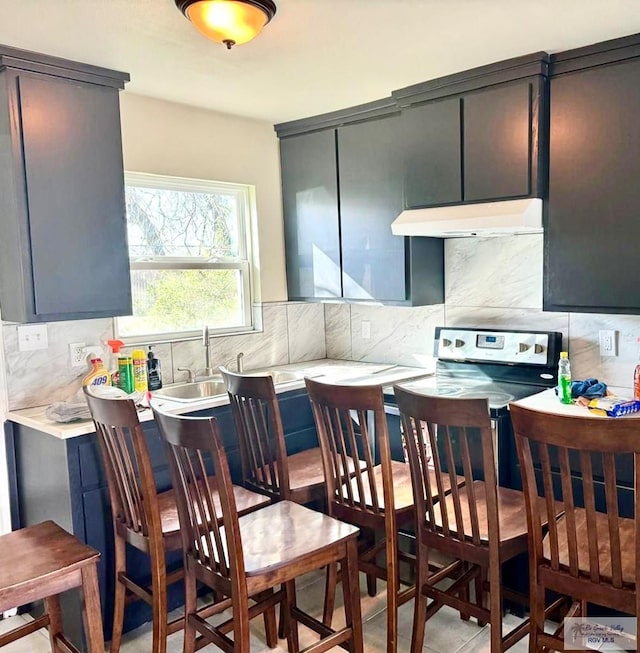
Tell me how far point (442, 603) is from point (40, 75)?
2467 millimetres

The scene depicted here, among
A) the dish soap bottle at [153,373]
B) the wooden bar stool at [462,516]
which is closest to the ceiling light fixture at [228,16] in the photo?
the wooden bar stool at [462,516]

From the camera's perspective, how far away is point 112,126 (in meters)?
2.56

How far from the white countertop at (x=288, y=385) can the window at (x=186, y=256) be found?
20.0 inches

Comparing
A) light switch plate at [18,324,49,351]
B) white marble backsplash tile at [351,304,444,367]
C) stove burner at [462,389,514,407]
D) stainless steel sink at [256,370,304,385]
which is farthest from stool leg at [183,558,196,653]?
white marble backsplash tile at [351,304,444,367]

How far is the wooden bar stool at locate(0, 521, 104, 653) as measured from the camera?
1736 mm

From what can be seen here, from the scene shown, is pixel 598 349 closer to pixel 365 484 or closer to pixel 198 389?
pixel 365 484

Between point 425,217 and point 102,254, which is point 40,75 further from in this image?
point 425,217

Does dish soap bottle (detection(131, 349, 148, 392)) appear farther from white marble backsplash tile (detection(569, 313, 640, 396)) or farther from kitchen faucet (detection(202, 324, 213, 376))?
white marble backsplash tile (detection(569, 313, 640, 396))

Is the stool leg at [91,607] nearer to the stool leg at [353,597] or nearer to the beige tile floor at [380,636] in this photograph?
the beige tile floor at [380,636]

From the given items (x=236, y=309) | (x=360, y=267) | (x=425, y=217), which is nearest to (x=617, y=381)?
(x=425, y=217)

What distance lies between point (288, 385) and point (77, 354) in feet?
3.18

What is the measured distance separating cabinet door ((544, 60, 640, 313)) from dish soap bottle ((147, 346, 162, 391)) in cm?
186

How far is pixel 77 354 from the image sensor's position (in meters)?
2.69

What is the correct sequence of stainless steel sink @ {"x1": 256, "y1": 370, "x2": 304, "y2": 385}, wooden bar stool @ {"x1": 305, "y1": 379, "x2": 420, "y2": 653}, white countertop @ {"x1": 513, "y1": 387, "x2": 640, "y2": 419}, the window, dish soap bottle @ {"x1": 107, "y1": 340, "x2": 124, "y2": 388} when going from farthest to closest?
stainless steel sink @ {"x1": 256, "y1": 370, "x2": 304, "y2": 385} → the window → dish soap bottle @ {"x1": 107, "y1": 340, "x2": 124, "y2": 388} → white countertop @ {"x1": 513, "y1": 387, "x2": 640, "y2": 419} → wooden bar stool @ {"x1": 305, "y1": 379, "x2": 420, "y2": 653}
